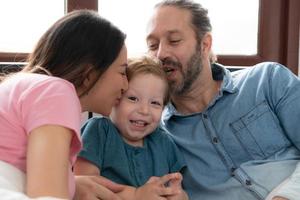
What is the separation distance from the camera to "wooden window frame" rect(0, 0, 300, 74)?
88.0 inches

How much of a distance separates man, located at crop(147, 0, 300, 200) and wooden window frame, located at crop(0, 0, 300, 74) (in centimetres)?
65

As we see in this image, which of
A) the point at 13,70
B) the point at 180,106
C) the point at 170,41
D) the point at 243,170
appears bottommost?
the point at 243,170

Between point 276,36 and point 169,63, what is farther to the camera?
point 276,36

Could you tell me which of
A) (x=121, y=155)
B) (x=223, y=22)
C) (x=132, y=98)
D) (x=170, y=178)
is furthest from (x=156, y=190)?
(x=223, y=22)

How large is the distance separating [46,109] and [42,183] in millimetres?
145

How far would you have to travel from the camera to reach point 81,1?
213 centimetres

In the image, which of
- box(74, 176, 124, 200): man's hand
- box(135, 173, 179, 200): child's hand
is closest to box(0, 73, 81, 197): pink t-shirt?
box(74, 176, 124, 200): man's hand

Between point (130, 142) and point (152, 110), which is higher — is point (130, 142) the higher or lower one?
the lower one

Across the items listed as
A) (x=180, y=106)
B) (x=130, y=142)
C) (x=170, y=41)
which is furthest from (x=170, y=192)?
(x=170, y=41)

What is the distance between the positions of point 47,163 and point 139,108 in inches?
22.2

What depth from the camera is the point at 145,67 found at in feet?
4.69

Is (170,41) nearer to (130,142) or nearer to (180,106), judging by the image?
(180,106)

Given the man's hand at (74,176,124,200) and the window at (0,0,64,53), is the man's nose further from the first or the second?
the window at (0,0,64,53)

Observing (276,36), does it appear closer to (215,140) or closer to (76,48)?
(215,140)
